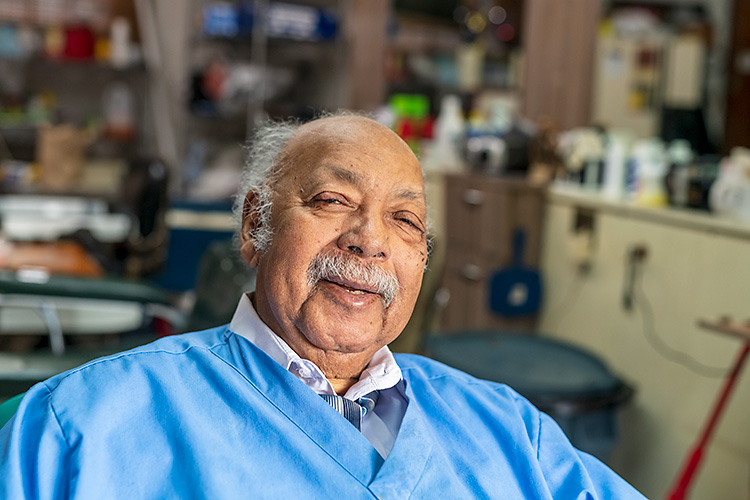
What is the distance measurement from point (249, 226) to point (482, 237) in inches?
82.0

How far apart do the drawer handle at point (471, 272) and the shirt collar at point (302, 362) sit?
2.08 metres

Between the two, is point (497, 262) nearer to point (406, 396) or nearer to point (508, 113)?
point (508, 113)

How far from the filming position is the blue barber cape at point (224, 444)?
91 centimetres

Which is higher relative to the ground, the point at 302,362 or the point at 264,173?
the point at 264,173

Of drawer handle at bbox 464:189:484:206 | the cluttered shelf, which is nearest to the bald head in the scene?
the cluttered shelf

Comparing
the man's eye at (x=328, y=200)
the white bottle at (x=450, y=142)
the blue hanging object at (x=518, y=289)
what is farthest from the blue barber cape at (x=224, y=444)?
the white bottle at (x=450, y=142)

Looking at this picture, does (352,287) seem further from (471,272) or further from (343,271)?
(471,272)

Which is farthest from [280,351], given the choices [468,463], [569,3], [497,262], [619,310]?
[569,3]

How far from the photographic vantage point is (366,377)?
116cm

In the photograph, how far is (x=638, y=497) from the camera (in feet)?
3.84

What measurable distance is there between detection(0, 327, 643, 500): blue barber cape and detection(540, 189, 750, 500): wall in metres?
1.21

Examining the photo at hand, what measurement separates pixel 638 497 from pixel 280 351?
0.58 m

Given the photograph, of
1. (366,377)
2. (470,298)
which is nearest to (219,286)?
(366,377)

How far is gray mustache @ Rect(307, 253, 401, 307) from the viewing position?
108 centimetres
